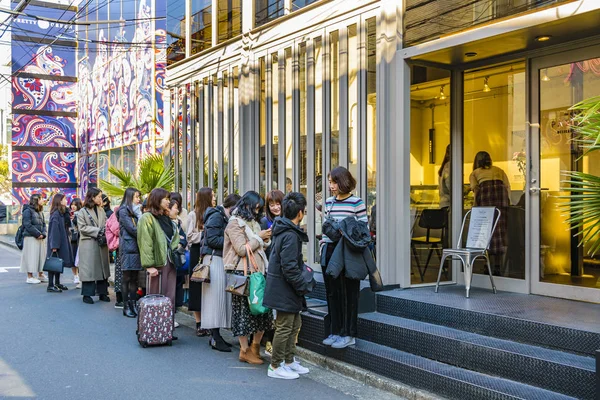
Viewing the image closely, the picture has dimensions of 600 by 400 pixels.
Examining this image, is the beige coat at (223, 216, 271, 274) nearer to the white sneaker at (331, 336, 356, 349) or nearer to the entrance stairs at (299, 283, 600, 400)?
the entrance stairs at (299, 283, 600, 400)

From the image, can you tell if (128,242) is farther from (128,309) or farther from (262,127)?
(262,127)

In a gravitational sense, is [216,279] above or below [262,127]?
below

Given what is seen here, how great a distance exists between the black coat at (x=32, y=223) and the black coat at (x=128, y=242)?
462 centimetres

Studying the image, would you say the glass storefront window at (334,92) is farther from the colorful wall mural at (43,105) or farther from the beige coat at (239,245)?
the colorful wall mural at (43,105)

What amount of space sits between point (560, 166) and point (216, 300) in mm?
4367

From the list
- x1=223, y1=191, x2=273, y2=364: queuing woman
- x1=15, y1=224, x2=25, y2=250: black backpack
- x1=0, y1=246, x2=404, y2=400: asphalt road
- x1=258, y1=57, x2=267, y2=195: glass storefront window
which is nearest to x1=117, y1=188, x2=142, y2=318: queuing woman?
x1=0, y1=246, x2=404, y2=400: asphalt road

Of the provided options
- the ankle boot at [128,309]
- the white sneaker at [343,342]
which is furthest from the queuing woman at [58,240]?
the white sneaker at [343,342]

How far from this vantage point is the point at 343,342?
5.99m

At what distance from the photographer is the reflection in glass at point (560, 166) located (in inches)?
257

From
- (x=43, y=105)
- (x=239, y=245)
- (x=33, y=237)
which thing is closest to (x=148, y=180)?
(x=33, y=237)

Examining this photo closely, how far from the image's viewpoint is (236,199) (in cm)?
699

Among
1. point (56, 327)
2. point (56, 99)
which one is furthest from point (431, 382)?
point (56, 99)

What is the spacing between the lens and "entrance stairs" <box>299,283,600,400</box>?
4645mm

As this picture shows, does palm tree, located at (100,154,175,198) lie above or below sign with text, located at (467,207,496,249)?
above
